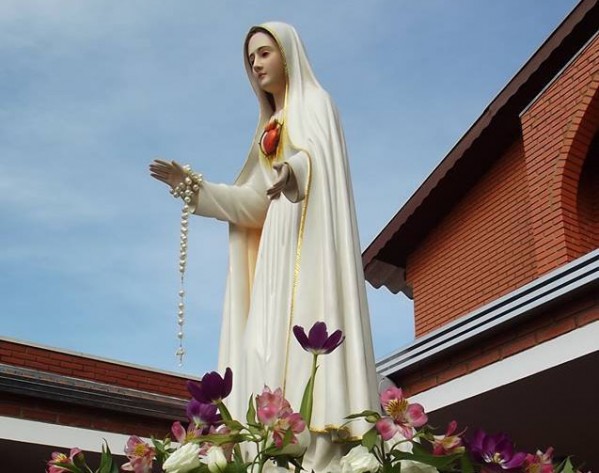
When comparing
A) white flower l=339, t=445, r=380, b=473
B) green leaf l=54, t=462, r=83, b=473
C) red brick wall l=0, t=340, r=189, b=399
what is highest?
red brick wall l=0, t=340, r=189, b=399

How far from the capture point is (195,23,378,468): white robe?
366 cm

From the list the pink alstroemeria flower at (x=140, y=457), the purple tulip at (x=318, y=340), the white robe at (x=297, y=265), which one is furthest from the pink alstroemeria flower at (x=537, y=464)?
the pink alstroemeria flower at (x=140, y=457)

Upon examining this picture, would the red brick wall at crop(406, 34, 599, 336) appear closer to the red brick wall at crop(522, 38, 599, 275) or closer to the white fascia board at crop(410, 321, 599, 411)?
the red brick wall at crop(522, 38, 599, 275)

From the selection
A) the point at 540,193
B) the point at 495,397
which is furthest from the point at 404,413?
the point at 540,193

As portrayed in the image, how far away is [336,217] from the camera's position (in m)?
4.09

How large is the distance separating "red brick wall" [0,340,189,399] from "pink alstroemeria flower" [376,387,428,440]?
23.0 feet

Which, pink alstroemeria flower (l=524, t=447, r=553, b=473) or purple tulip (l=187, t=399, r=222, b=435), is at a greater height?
purple tulip (l=187, t=399, r=222, b=435)

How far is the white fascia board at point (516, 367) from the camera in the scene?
6.31m

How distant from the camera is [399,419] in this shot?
2648 mm

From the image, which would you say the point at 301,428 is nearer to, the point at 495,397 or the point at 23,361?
the point at 495,397

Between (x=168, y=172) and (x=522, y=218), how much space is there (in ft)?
22.0

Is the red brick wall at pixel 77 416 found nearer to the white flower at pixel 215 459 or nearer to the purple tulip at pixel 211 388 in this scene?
the purple tulip at pixel 211 388

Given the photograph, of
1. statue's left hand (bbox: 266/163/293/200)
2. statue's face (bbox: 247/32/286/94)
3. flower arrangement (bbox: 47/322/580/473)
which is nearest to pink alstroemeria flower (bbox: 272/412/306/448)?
flower arrangement (bbox: 47/322/580/473)

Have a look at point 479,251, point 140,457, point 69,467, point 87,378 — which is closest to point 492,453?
point 140,457
